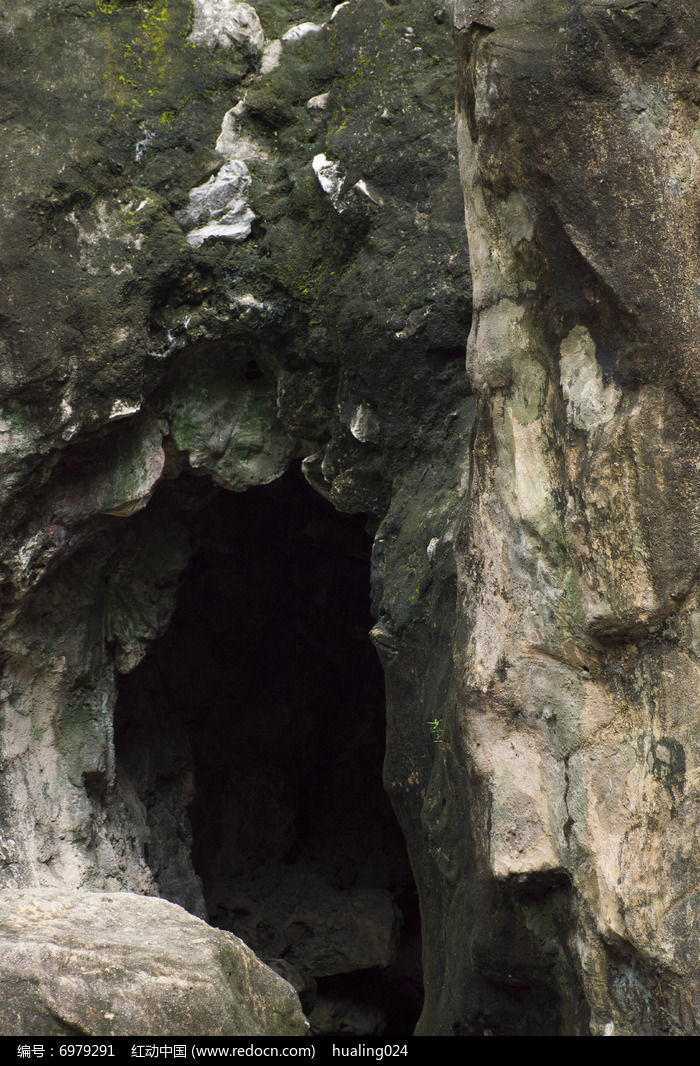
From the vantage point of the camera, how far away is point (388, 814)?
5.71 meters

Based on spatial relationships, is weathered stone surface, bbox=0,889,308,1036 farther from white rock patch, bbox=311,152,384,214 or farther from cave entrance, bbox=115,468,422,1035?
cave entrance, bbox=115,468,422,1035

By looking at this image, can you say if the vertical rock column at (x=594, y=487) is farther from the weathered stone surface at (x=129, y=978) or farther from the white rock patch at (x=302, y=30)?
the white rock patch at (x=302, y=30)

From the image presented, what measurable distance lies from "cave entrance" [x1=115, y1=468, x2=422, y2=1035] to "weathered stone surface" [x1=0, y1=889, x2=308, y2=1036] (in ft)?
6.86

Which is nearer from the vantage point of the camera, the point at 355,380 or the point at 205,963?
the point at 205,963

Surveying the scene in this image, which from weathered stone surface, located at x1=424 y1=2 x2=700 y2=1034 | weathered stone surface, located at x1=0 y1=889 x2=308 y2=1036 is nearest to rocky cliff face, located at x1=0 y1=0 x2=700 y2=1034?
weathered stone surface, located at x1=424 y1=2 x2=700 y2=1034

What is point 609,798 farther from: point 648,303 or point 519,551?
point 648,303

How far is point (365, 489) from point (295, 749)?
7.68ft

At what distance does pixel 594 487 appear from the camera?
2398 mm

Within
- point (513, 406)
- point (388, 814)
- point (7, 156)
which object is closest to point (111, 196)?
point (7, 156)

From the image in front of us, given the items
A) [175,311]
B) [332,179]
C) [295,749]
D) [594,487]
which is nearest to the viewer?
[594,487]

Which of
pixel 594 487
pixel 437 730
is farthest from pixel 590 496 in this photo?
pixel 437 730

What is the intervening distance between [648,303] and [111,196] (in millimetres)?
1872

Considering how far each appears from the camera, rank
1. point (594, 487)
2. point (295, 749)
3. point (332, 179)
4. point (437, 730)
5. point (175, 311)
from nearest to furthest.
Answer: point (594, 487) < point (437, 730) < point (332, 179) < point (175, 311) < point (295, 749)

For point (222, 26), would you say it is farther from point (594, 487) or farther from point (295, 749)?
point (295, 749)
